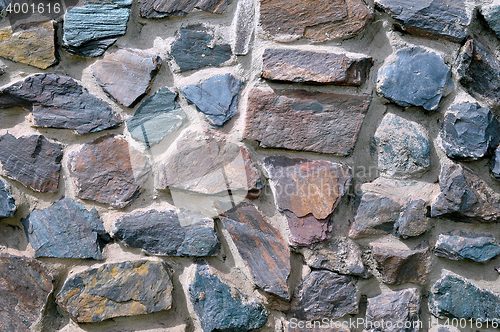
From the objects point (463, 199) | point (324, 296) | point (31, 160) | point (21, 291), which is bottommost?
point (21, 291)

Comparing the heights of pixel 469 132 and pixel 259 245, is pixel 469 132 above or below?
above

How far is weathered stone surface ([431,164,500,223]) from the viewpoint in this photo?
0.80 metres

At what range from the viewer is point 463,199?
2.61ft

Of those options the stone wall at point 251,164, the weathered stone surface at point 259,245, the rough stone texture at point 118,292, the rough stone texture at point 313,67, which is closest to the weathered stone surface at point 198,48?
the stone wall at point 251,164

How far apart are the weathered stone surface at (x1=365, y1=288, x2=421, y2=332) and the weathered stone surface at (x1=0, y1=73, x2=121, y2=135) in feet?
2.52

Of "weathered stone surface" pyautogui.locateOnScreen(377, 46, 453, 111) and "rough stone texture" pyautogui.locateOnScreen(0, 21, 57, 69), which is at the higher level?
"weathered stone surface" pyautogui.locateOnScreen(377, 46, 453, 111)

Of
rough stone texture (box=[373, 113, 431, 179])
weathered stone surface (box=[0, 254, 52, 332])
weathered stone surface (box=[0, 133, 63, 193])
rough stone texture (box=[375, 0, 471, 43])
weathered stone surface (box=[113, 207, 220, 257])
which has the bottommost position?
weathered stone surface (box=[0, 254, 52, 332])

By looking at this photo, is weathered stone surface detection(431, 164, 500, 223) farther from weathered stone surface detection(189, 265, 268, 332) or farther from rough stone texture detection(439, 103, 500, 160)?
weathered stone surface detection(189, 265, 268, 332)

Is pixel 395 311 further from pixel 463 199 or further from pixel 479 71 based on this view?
pixel 479 71

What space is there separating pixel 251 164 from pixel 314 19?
1.19 ft

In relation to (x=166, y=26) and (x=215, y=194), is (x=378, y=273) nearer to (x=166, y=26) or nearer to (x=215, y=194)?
(x=215, y=194)

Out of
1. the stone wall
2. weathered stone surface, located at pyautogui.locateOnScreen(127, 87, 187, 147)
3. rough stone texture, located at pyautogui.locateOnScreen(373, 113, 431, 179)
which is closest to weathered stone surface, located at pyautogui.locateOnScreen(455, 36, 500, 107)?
the stone wall

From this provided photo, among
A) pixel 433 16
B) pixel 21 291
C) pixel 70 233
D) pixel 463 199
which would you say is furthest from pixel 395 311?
pixel 21 291

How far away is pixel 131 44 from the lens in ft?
2.82
